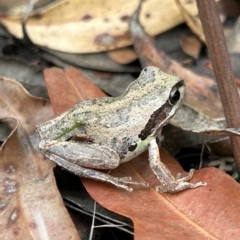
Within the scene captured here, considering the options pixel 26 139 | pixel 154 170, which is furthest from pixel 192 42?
pixel 26 139

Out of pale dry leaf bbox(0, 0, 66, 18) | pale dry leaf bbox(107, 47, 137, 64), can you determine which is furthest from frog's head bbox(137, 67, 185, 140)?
pale dry leaf bbox(0, 0, 66, 18)

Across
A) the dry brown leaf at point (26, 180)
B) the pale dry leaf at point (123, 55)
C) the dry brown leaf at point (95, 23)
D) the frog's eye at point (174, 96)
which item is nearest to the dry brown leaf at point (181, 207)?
the dry brown leaf at point (26, 180)

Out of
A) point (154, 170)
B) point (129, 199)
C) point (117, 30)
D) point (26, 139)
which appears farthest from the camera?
point (117, 30)

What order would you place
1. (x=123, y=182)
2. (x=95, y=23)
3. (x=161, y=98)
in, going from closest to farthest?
(x=123, y=182), (x=161, y=98), (x=95, y=23)

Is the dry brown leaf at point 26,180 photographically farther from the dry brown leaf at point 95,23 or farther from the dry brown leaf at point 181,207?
the dry brown leaf at point 95,23

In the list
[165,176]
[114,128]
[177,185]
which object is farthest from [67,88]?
[177,185]

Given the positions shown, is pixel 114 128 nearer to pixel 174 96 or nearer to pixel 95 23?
pixel 174 96

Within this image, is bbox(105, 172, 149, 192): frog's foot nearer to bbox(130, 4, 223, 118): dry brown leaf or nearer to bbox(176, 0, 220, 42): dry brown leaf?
bbox(130, 4, 223, 118): dry brown leaf

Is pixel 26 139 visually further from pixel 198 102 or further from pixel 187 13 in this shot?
pixel 187 13
